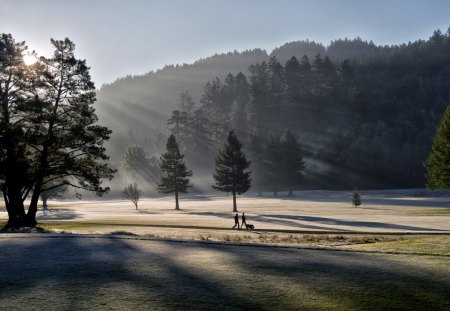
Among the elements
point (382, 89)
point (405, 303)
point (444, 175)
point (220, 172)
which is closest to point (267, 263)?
point (405, 303)

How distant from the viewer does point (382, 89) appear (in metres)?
130

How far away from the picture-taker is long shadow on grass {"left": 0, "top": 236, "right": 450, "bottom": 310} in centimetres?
809

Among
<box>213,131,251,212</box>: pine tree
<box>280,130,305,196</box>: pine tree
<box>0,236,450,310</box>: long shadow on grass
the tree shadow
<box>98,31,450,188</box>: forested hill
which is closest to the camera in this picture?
<box>0,236,450,310</box>: long shadow on grass

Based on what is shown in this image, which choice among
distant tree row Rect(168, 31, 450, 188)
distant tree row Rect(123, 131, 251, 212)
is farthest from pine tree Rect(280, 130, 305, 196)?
distant tree row Rect(123, 131, 251, 212)

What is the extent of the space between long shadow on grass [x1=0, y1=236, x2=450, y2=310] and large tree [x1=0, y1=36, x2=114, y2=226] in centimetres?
1930

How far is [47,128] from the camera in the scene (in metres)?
33.8

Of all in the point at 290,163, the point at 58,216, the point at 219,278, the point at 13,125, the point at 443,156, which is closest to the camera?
the point at 219,278

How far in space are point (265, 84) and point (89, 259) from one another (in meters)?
145

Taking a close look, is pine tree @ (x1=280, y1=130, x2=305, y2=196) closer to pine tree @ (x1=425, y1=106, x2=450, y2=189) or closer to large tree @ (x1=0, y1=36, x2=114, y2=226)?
pine tree @ (x1=425, y1=106, x2=450, y2=189)

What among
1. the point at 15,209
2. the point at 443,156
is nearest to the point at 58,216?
the point at 15,209

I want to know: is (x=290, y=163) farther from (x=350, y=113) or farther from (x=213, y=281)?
(x=213, y=281)

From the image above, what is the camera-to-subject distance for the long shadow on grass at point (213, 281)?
318 inches

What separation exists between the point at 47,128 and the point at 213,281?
28.6 meters

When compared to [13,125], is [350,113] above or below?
above
